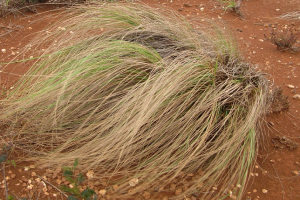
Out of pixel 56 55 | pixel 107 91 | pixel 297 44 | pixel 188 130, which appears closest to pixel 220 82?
pixel 188 130

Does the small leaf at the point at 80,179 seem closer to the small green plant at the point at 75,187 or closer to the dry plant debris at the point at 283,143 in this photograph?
the small green plant at the point at 75,187

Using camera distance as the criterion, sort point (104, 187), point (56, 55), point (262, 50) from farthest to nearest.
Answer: point (262, 50), point (56, 55), point (104, 187)

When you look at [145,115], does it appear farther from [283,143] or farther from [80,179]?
[283,143]

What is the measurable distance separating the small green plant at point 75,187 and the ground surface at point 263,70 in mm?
78

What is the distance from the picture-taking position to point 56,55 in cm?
214

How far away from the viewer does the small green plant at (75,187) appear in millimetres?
1474

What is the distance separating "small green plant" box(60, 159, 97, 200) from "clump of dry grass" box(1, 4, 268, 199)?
71mm

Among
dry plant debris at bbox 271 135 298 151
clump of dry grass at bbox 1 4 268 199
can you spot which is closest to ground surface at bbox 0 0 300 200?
dry plant debris at bbox 271 135 298 151

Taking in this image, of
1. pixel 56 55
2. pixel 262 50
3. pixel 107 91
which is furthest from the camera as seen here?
pixel 262 50

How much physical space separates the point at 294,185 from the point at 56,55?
1.81 meters

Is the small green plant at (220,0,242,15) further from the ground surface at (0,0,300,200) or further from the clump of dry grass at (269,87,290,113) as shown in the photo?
the clump of dry grass at (269,87,290,113)

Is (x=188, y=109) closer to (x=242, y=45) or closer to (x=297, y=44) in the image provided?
(x=242, y=45)

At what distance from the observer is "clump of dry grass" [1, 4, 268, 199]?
1608 mm

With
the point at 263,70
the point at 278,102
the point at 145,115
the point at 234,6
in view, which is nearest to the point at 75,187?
the point at 145,115
